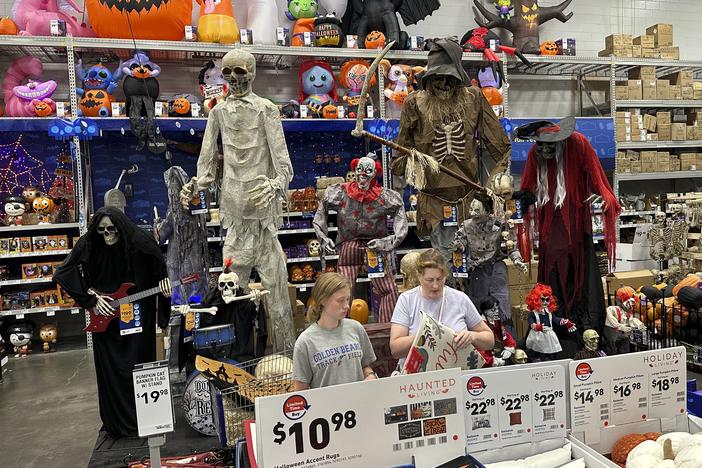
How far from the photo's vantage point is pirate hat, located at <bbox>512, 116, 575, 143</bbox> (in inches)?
151

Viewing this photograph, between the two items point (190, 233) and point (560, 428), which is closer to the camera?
point (560, 428)

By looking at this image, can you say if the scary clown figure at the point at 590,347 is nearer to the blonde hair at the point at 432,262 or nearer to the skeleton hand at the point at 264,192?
the blonde hair at the point at 432,262

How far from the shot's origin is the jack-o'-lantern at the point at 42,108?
18.8ft

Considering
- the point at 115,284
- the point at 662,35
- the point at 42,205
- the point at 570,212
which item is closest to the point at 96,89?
the point at 42,205

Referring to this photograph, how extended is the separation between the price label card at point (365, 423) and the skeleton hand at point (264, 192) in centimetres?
231

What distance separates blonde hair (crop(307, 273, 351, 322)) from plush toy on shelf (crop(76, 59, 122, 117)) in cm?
449

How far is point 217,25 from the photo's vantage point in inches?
242

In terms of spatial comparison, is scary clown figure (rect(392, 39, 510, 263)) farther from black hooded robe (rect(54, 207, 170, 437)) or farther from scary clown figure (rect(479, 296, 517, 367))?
black hooded robe (rect(54, 207, 170, 437))

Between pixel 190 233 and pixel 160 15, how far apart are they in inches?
119

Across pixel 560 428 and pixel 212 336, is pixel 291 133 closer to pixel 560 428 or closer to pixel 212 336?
pixel 212 336

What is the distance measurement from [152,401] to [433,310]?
4.33 feet

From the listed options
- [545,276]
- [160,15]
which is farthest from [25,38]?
[545,276]

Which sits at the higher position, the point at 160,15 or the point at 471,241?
the point at 160,15

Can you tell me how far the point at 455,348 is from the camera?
7.80 feet
